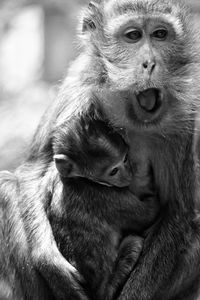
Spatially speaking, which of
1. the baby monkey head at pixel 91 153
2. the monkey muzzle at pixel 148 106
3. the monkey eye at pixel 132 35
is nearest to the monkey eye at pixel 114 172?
the baby monkey head at pixel 91 153

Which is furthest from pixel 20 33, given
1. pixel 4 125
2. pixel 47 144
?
pixel 47 144

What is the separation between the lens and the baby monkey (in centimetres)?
699

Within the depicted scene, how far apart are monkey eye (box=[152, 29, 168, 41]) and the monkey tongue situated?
46cm

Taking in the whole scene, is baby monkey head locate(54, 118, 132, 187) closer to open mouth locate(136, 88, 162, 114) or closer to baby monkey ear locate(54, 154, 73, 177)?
baby monkey ear locate(54, 154, 73, 177)

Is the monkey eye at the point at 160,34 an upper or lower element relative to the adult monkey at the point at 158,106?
upper

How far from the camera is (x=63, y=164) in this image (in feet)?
22.7

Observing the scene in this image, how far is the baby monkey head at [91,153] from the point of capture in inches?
274

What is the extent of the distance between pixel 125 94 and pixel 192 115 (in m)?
0.69

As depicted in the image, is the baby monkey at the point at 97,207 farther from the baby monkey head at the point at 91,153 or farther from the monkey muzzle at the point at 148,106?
the monkey muzzle at the point at 148,106

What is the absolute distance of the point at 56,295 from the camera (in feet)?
23.3

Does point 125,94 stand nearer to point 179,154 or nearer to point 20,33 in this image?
point 179,154

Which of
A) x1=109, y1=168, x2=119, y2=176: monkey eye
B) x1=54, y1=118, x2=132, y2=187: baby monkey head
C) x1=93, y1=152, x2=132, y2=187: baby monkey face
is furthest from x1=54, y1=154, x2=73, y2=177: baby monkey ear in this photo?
x1=109, y1=168, x2=119, y2=176: monkey eye

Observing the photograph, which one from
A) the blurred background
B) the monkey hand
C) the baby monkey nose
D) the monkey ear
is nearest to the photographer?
the baby monkey nose

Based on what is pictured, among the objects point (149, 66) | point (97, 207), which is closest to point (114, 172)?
point (97, 207)
